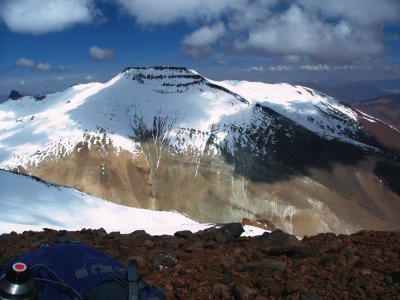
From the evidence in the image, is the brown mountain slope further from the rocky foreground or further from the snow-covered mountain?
the rocky foreground

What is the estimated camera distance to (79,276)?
17.4ft

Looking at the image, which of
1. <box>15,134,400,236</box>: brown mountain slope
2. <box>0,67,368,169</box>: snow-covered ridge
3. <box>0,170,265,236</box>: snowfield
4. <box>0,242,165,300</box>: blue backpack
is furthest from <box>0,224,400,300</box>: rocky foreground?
<box>0,67,368,169</box>: snow-covered ridge

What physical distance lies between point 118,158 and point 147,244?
4444 inches

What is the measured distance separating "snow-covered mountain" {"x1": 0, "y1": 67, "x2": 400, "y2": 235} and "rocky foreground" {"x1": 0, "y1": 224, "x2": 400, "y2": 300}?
9468 cm

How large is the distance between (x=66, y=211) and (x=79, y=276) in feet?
71.3

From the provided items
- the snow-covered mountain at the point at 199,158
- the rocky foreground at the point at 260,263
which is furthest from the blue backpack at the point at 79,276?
the snow-covered mountain at the point at 199,158

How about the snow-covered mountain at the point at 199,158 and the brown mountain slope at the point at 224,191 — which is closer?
the brown mountain slope at the point at 224,191

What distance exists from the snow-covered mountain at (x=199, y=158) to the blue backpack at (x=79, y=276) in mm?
99778

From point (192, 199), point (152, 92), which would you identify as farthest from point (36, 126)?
point (192, 199)

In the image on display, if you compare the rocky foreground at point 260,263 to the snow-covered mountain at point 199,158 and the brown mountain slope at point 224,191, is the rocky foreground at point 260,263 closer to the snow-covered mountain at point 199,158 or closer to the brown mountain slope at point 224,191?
the brown mountain slope at point 224,191

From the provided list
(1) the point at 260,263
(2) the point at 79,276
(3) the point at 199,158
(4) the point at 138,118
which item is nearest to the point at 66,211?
(1) the point at 260,263

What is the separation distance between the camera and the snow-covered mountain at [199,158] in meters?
110

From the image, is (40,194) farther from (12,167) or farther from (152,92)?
(152,92)

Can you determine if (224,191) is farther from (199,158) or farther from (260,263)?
(260,263)
